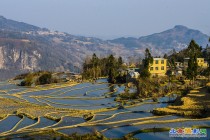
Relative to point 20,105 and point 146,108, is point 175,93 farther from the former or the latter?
point 20,105

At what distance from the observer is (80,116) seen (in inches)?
1197

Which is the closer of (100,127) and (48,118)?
(100,127)

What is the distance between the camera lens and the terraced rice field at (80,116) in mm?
24906

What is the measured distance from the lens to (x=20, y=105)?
37875mm

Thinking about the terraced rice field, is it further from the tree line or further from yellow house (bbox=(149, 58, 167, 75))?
the tree line

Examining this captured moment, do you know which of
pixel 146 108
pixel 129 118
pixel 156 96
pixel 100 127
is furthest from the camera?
pixel 156 96

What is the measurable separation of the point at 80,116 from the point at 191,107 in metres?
9.14

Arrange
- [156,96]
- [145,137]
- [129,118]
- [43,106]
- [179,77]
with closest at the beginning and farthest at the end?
[145,137], [129,118], [43,106], [156,96], [179,77]

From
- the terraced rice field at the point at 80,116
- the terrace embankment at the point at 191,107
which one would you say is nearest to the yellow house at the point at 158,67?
the terraced rice field at the point at 80,116

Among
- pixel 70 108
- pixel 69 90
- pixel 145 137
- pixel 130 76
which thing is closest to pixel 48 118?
pixel 70 108

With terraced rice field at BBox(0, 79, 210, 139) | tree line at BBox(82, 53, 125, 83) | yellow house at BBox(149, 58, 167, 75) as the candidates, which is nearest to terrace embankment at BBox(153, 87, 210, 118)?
terraced rice field at BBox(0, 79, 210, 139)

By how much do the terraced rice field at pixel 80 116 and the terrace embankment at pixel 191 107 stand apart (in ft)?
3.39

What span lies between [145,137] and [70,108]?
14168mm

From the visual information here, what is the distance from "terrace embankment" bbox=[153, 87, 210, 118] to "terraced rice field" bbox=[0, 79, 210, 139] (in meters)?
1.03
